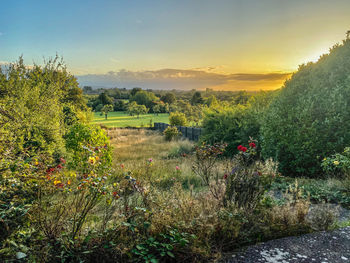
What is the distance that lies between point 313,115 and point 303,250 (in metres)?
4.49

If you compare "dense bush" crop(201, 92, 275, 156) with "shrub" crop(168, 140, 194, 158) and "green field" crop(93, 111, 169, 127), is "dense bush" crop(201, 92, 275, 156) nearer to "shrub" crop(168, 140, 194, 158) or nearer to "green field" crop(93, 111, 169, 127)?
"shrub" crop(168, 140, 194, 158)

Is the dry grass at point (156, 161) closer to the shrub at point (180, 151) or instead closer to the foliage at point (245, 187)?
the shrub at point (180, 151)

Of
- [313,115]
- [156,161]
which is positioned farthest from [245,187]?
[156,161]

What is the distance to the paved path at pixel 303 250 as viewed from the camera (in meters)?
2.28

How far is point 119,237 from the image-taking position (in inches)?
90.5

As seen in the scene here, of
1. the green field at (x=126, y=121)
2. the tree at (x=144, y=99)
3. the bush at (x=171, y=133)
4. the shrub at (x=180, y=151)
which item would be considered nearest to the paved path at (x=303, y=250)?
the shrub at (x=180, y=151)

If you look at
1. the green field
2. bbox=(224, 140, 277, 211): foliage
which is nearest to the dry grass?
bbox=(224, 140, 277, 211): foliage

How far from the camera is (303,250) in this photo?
8.04ft

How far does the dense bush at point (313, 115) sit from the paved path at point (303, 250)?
136 inches

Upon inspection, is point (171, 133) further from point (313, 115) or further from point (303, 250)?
point (303, 250)

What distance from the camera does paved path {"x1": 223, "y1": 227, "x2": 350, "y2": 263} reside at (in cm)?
228

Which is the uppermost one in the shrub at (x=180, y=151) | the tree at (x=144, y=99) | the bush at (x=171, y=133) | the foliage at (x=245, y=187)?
the tree at (x=144, y=99)

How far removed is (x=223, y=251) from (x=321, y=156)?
4752 mm

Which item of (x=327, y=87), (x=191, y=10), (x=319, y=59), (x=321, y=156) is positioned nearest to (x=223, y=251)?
(x=321, y=156)
